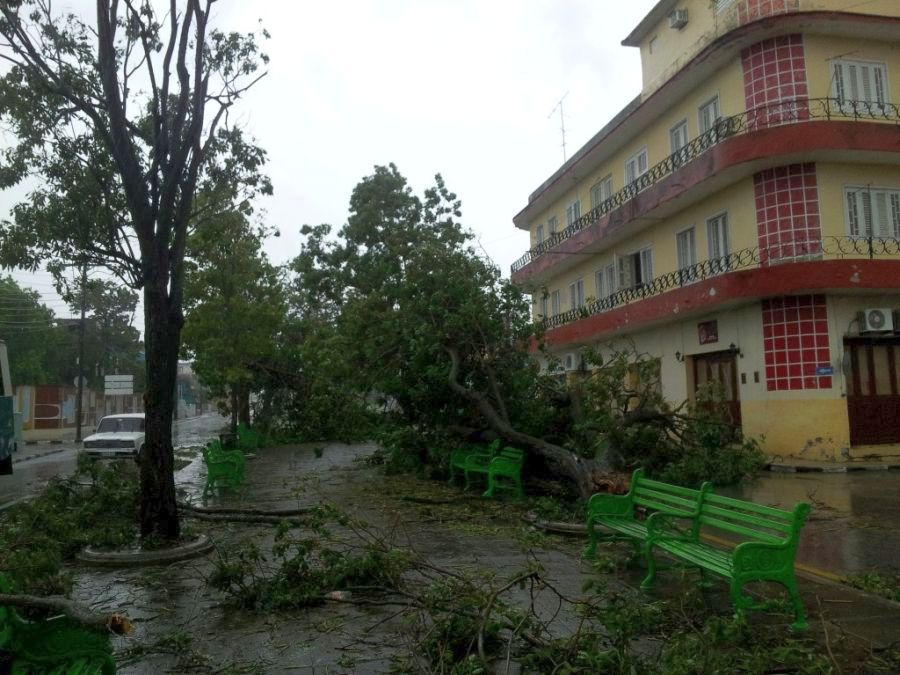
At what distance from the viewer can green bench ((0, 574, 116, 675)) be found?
3.66m

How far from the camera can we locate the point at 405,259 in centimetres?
1688

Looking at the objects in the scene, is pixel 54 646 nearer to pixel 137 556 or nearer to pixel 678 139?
pixel 137 556

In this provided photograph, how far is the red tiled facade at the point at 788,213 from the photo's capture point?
59.8 ft

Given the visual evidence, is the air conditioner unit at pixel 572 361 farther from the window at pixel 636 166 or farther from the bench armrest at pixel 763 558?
the bench armrest at pixel 763 558

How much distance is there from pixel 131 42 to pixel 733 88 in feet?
48.7

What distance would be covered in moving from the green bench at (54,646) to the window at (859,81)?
64.3 ft

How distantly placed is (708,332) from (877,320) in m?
4.24

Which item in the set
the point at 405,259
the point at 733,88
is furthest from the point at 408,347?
the point at 733,88

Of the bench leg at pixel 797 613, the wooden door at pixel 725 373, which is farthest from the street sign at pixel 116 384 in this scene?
the bench leg at pixel 797 613

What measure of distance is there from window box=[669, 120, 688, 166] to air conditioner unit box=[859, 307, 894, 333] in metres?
6.34

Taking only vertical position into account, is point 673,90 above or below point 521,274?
above

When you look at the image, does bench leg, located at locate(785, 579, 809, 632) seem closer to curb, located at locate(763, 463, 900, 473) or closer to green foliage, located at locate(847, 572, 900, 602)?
green foliage, located at locate(847, 572, 900, 602)

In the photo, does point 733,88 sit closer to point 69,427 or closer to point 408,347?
point 408,347

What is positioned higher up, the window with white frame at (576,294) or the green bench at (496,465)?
the window with white frame at (576,294)
